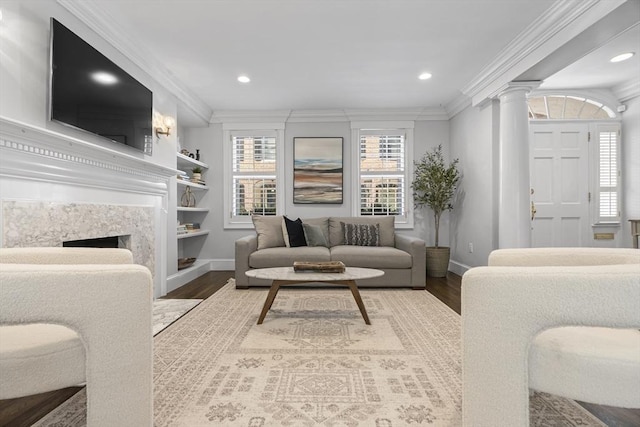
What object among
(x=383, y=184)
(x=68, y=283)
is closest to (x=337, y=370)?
(x=68, y=283)

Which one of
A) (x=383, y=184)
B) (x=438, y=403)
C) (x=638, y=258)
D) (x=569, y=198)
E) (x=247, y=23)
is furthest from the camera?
(x=383, y=184)

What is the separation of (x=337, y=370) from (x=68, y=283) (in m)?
1.41

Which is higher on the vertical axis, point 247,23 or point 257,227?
point 247,23

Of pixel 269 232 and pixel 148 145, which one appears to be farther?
pixel 269 232

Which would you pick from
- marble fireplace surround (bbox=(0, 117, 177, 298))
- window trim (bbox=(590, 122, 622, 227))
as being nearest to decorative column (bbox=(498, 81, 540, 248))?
window trim (bbox=(590, 122, 622, 227))

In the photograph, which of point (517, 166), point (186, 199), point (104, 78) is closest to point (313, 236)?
point (186, 199)

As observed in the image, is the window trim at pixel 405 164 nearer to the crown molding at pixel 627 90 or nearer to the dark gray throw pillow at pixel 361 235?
the dark gray throw pillow at pixel 361 235

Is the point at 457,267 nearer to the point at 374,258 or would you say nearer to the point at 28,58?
the point at 374,258

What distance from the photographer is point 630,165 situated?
4605 mm

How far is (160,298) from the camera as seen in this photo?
148 inches

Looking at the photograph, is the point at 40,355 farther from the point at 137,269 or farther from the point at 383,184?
the point at 383,184

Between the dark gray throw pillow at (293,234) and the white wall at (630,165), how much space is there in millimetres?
4128

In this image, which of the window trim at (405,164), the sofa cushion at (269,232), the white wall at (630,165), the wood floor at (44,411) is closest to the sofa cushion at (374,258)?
the sofa cushion at (269,232)

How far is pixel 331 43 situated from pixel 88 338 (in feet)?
10.3
